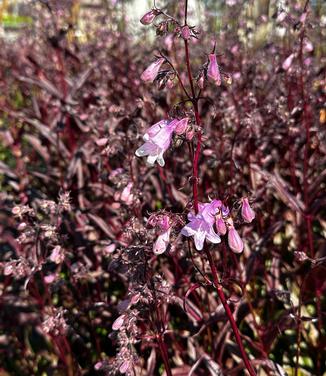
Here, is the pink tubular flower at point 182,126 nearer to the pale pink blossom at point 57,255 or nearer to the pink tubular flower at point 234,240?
the pink tubular flower at point 234,240

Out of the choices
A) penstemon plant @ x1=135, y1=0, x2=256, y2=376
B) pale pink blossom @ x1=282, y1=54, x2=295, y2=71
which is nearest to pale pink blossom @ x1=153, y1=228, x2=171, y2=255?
penstemon plant @ x1=135, y1=0, x2=256, y2=376

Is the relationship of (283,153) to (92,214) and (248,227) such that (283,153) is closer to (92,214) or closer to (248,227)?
(248,227)

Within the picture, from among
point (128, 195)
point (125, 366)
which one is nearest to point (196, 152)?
point (128, 195)

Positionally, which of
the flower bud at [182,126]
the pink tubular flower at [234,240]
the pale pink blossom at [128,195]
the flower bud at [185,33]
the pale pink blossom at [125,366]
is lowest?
the pale pink blossom at [125,366]

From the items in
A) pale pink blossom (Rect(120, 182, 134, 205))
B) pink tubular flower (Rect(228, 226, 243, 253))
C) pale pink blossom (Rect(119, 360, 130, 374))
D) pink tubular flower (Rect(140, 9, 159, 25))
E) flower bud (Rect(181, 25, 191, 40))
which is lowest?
pale pink blossom (Rect(119, 360, 130, 374))

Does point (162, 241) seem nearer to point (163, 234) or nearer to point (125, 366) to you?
point (163, 234)

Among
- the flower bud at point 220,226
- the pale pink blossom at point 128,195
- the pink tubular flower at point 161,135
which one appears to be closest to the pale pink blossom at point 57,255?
the pale pink blossom at point 128,195

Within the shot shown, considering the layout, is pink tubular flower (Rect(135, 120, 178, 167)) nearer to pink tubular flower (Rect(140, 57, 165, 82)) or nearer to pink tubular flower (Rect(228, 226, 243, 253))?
pink tubular flower (Rect(140, 57, 165, 82))
